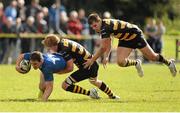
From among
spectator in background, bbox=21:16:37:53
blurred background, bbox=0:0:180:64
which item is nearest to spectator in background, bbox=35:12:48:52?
blurred background, bbox=0:0:180:64

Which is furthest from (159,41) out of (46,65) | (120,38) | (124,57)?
(46,65)

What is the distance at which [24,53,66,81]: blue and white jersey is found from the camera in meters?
14.9

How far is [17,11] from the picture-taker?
30.8 meters

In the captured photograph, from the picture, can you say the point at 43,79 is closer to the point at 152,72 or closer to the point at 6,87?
the point at 6,87

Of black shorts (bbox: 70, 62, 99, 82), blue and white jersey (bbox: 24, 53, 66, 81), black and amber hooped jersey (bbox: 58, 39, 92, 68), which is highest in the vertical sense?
black and amber hooped jersey (bbox: 58, 39, 92, 68)

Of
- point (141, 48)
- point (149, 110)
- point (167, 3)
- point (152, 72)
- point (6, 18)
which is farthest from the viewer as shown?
point (167, 3)

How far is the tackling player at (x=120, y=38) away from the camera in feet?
50.8

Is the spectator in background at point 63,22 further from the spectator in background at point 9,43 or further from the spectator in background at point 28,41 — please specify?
the spectator in background at point 9,43

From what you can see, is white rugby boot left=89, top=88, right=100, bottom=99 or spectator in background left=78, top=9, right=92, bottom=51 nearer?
white rugby boot left=89, top=88, right=100, bottom=99

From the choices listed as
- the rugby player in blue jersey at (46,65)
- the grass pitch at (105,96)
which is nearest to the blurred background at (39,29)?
the grass pitch at (105,96)

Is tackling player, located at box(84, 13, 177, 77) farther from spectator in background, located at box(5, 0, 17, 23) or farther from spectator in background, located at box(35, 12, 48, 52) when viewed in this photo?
spectator in background, located at box(35, 12, 48, 52)

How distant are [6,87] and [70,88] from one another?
3.67 metres

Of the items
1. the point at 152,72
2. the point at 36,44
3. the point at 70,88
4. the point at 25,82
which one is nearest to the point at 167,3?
the point at 36,44

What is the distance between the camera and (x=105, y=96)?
1645 centimetres
